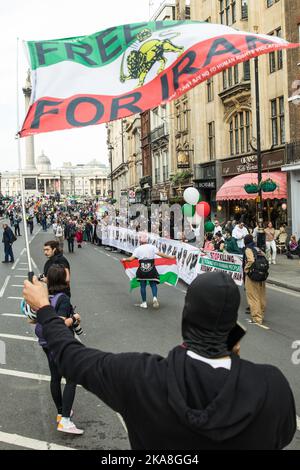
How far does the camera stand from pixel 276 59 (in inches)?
1017

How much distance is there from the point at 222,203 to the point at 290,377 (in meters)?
26.9

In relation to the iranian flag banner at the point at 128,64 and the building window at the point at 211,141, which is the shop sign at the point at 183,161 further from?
the iranian flag banner at the point at 128,64

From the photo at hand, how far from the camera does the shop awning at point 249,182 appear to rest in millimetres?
24750

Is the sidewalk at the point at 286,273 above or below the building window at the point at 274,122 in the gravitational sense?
below

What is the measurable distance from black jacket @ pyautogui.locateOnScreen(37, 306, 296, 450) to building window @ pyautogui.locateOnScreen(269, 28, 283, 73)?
25.8 m

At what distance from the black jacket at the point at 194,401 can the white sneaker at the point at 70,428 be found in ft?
10.1

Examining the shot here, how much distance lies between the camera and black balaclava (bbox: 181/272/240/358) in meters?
2.04

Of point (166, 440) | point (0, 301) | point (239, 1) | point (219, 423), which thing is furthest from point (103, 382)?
point (239, 1)

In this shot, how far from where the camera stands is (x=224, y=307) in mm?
2051

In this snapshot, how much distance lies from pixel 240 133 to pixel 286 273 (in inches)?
590

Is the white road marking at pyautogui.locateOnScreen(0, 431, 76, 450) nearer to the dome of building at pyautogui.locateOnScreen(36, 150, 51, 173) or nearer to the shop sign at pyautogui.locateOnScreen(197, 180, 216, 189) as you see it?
the shop sign at pyautogui.locateOnScreen(197, 180, 216, 189)

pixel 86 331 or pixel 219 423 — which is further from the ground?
pixel 219 423

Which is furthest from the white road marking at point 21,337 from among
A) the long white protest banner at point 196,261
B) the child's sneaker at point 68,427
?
the child's sneaker at point 68,427
